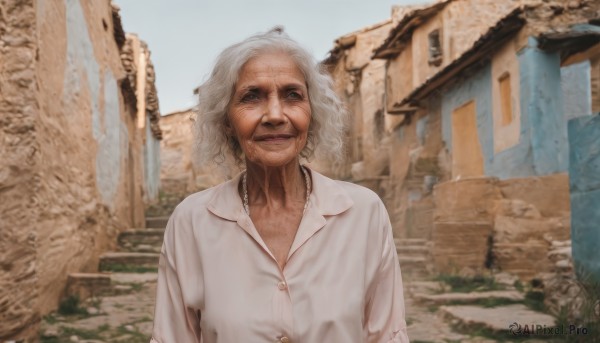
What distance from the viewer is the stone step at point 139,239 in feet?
30.2

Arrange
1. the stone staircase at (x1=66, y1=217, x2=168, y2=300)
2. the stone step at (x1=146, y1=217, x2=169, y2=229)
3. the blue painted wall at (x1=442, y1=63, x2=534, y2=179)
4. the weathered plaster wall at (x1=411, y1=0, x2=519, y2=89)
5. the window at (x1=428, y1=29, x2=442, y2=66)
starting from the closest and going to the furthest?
the stone staircase at (x1=66, y1=217, x2=168, y2=300) → the blue painted wall at (x1=442, y1=63, x2=534, y2=179) → the stone step at (x1=146, y1=217, x2=169, y2=229) → the weathered plaster wall at (x1=411, y1=0, x2=519, y2=89) → the window at (x1=428, y1=29, x2=442, y2=66)

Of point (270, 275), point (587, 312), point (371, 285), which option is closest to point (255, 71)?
point (270, 275)

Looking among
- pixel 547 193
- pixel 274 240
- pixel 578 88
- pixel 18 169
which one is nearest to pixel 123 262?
pixel 18 169

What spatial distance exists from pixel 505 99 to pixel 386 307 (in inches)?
385

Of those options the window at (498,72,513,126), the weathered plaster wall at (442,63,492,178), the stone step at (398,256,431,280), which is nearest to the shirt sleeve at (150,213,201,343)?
the stone step at (398,256,431,280)

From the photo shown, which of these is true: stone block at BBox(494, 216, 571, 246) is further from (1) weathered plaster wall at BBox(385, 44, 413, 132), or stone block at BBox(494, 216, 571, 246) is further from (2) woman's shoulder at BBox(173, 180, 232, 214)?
(1) weathered plaster wall at BBox(385, 44, 413, 132)

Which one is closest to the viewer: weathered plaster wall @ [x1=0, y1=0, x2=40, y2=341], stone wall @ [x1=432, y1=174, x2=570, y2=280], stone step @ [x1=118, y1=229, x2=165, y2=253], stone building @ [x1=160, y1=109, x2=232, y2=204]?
weathered plaster wall @ [x1=0, y1=0, x2=40, y2=341]

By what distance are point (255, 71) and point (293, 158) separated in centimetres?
30

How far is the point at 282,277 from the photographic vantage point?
1709mm

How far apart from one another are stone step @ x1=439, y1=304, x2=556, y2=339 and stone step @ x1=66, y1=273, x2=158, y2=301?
11.2 ft

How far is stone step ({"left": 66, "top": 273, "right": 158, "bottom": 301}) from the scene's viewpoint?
19.9 ft

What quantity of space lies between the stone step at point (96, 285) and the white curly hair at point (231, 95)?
455 centimetres

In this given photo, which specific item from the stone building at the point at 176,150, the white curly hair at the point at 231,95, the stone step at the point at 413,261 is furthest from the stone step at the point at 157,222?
the stone building at the point at 176,150

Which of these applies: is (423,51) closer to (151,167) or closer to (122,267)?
(151,167)
